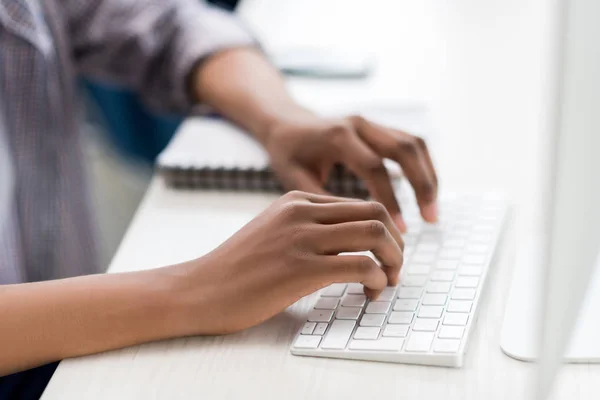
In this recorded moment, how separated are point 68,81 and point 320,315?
59 cm

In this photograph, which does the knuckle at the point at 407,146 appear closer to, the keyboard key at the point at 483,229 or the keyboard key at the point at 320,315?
the keyboard key at the point at 483,229

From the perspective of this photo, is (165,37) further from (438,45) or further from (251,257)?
(251,257)

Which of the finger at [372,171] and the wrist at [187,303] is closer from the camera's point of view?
the wrist at [187,303]

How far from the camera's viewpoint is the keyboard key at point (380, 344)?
546 millimetres

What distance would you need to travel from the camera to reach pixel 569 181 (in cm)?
41

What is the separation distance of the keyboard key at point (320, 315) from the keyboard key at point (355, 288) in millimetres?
33

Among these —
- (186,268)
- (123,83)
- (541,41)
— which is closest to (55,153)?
(123,83)

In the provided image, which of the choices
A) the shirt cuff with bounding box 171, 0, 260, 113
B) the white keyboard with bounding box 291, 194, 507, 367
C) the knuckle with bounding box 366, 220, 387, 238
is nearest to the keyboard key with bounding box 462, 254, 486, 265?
the white keyboard with bounding box 291, 194, 507, 367

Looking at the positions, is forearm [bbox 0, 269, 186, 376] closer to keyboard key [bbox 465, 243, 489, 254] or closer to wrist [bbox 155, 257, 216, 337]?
wrist [bbox 155, 257, 216, 337]

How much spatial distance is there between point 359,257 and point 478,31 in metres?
0.71

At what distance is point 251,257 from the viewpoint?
23.0 inches

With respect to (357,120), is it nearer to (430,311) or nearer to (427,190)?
(427,190)

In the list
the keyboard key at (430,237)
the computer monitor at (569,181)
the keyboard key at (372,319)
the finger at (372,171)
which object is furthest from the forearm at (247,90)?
the computer monitor at (569,181)

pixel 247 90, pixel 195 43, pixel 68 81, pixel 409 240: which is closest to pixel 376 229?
pixel 409 240
